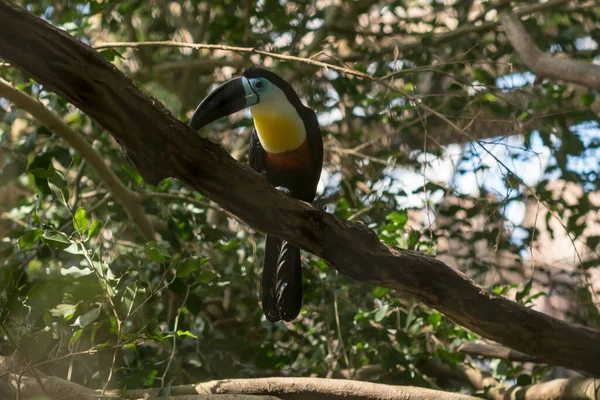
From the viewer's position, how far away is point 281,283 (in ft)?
8.61

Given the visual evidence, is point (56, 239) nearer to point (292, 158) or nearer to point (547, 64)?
point (292, 158)

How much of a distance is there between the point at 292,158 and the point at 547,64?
4.29 feet

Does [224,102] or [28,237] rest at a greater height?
[224,102]

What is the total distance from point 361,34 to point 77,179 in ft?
6.75

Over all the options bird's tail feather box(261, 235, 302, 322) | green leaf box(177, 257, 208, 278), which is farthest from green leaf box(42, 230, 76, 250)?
bird's tail feather box(261, 235, 302, 322)

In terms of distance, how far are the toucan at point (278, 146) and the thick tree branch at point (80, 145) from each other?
0.57m

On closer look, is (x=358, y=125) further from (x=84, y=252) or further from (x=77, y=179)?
(x=84, y=252)

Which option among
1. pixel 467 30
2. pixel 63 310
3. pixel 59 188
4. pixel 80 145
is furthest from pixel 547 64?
pixel 63 310

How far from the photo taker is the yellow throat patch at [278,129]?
9.00ft

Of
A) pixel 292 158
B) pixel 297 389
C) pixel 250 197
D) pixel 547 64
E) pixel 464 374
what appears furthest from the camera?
pixel 464 374

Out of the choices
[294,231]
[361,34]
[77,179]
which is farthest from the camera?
[361,34]

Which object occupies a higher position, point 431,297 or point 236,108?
point 236,108

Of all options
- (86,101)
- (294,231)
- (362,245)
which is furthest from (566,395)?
(86,101)

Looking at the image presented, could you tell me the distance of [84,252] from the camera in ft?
6.91
